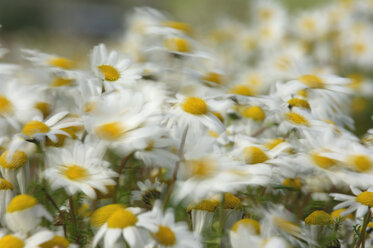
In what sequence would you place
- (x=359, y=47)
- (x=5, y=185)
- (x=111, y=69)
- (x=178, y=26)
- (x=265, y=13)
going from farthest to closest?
1. (x=265, y=13)
2. (x=359, y=47)
3. (x=178, y=26)
4. (x=111, y=69)
5. (x=5, y=185)

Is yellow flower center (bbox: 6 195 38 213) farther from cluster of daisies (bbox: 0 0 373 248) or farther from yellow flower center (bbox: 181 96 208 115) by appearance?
yellow flower center (bbox: 181 96 208 115)

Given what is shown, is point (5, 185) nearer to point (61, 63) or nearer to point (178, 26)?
point (61, 63)

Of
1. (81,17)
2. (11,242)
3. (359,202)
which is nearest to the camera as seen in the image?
(11,242)

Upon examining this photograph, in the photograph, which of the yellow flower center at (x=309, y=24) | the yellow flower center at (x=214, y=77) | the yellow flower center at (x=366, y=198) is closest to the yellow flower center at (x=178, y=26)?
the yellow flower center at (x=214, y=77)

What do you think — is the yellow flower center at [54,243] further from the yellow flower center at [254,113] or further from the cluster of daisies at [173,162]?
the yellow flower center at [254,113]

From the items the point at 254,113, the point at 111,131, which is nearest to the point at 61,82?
the point at 111,131

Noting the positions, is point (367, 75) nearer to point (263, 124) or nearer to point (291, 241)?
point (263, 124)

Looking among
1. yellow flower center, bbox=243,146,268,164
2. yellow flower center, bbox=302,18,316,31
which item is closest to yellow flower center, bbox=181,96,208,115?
yellow flower center, bbox=243,146,268,164
